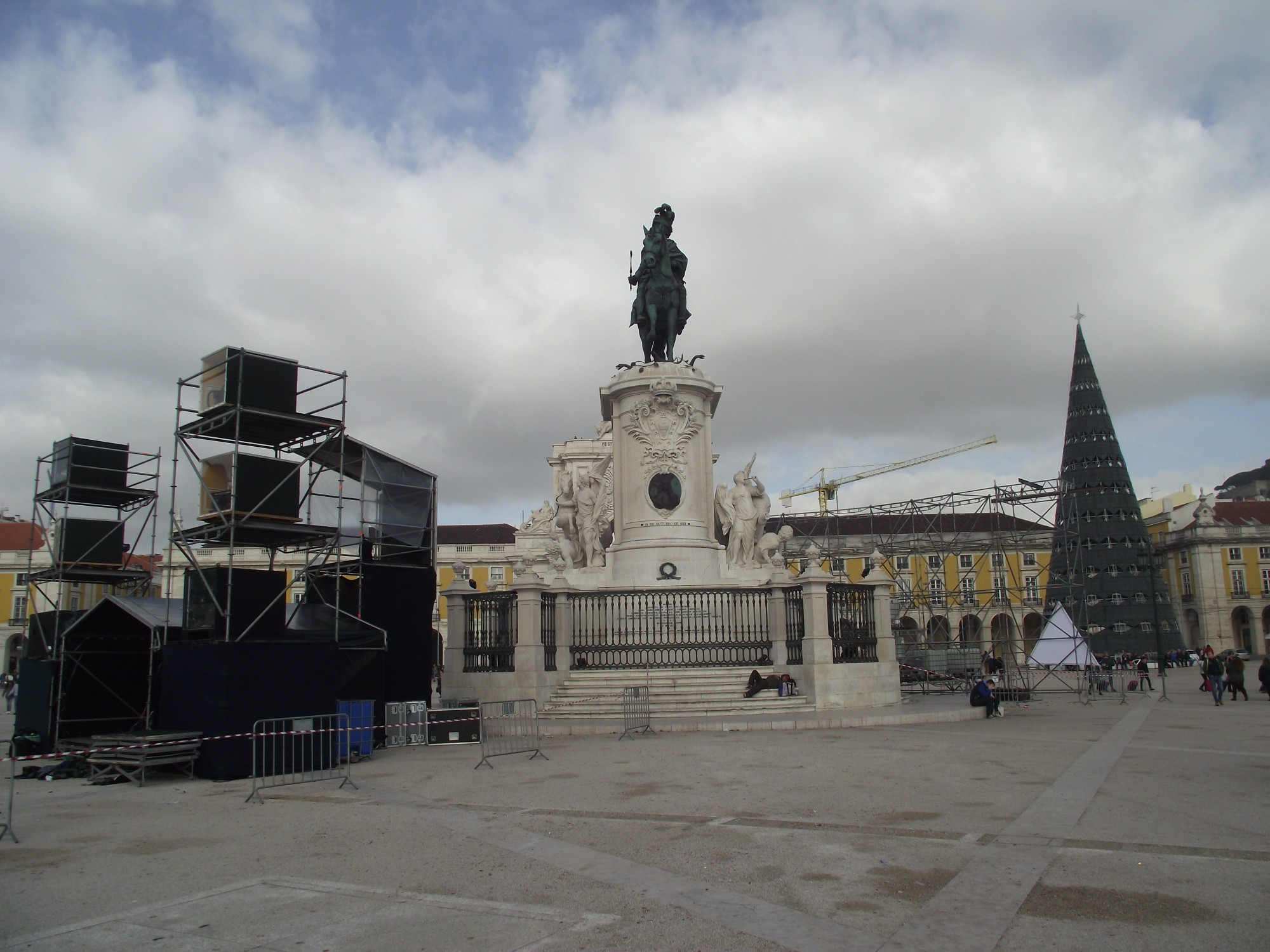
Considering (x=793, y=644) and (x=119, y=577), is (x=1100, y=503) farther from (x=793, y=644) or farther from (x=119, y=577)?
(x=119, y=577)

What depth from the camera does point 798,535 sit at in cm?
6869

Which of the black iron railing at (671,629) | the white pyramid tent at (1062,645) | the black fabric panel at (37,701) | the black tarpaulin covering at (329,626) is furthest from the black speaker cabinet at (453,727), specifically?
the white pyramid tent at (1062,645)

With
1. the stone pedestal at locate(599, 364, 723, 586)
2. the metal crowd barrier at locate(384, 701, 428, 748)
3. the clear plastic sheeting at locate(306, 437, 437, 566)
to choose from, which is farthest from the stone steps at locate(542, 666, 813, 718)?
the clear plastic sheeting at locate(306, 437, 437, 566)

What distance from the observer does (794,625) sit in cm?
1975

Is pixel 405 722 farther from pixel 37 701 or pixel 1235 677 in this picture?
pixel 1235 677

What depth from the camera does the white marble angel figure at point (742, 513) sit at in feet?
77.2

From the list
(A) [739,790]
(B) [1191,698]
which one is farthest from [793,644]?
(B) [1191,698]

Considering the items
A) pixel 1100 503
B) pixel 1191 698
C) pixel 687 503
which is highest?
pixel 1100 503

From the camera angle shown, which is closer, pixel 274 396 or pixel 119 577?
pixel 274 396

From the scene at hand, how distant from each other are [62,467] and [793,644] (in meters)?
15.2

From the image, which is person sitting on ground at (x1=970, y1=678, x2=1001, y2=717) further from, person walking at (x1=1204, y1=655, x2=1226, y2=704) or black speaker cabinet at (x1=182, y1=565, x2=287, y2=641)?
black speaker cabinet at (x1=182, y1=565, x2=287, y2=641)

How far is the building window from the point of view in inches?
2943

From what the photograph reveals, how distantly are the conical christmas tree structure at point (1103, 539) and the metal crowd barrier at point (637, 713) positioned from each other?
4256 cm

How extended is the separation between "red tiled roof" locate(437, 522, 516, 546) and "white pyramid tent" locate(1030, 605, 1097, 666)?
59547 millimetres
